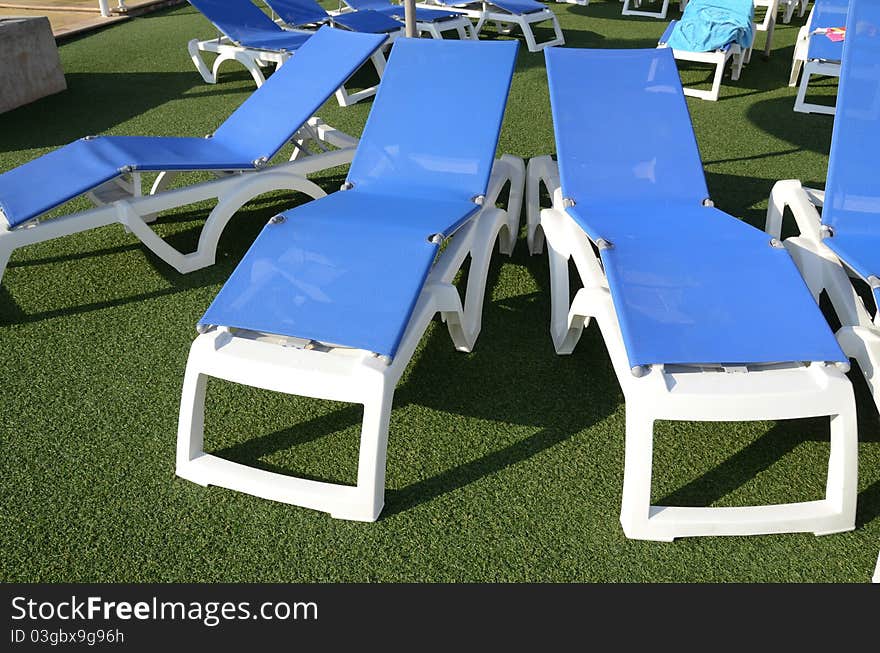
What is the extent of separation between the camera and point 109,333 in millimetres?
3090

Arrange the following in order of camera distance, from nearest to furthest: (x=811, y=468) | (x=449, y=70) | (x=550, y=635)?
(x=550, y=635)
(x=811, y=468)
(x=449, y=70)

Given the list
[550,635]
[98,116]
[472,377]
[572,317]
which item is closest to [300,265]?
[472,377]

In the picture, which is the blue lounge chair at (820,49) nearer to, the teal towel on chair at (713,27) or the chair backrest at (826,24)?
the chair backrest at (826,24)

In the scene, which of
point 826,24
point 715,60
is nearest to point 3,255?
point 715,60

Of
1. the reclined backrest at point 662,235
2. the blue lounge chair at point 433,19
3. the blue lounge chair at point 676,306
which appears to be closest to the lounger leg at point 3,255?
the blue lounge chair at point 676,306

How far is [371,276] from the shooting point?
2434 mm

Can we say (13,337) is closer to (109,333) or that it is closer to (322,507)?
(109,333)

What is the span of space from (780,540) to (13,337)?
3.00 meters

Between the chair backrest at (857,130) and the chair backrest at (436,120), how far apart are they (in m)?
1.37

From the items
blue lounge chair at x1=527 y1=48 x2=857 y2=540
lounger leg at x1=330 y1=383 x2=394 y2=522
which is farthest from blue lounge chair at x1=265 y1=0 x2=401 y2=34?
lounger leg at x1=330 y1=383 x2=394 y2=522

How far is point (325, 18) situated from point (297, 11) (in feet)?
0.93

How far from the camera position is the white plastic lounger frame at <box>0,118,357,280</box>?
316cm

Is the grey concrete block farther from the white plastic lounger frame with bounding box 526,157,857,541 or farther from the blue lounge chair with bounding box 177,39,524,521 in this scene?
the white plastic lounger frame with bounding box 526,157,857,541

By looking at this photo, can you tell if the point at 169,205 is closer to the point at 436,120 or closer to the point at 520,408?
the point at 436,120
